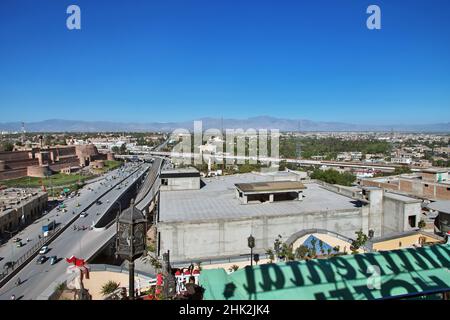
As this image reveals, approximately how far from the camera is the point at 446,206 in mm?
15742

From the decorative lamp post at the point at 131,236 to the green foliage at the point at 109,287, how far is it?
5868mm

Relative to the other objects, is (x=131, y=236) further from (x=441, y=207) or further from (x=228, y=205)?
(x=441, y=207)

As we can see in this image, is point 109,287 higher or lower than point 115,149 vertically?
lower

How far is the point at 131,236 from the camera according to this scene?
4055 millimetres

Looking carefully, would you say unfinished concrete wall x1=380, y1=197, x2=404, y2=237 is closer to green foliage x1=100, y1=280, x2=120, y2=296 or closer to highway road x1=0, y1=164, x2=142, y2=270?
green foliage x1=100, y1=280, x2=120, y2=296

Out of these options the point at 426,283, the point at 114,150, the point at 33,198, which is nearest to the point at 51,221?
the point at 33,198

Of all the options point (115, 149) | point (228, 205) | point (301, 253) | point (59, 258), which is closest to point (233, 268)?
point (301, 253)

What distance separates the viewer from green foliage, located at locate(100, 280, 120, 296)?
30.3 feet

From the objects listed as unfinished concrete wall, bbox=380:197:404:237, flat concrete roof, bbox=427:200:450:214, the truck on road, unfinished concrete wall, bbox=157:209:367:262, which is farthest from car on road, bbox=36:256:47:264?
flat concrete roof, bbox=427:200:450:214

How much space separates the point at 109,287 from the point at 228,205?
950 cm

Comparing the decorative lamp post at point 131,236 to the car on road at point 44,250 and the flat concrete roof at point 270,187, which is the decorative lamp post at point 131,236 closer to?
the flat concrete roof at point 270,187

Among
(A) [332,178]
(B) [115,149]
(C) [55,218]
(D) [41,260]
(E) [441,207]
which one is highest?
(E) [441,207]
